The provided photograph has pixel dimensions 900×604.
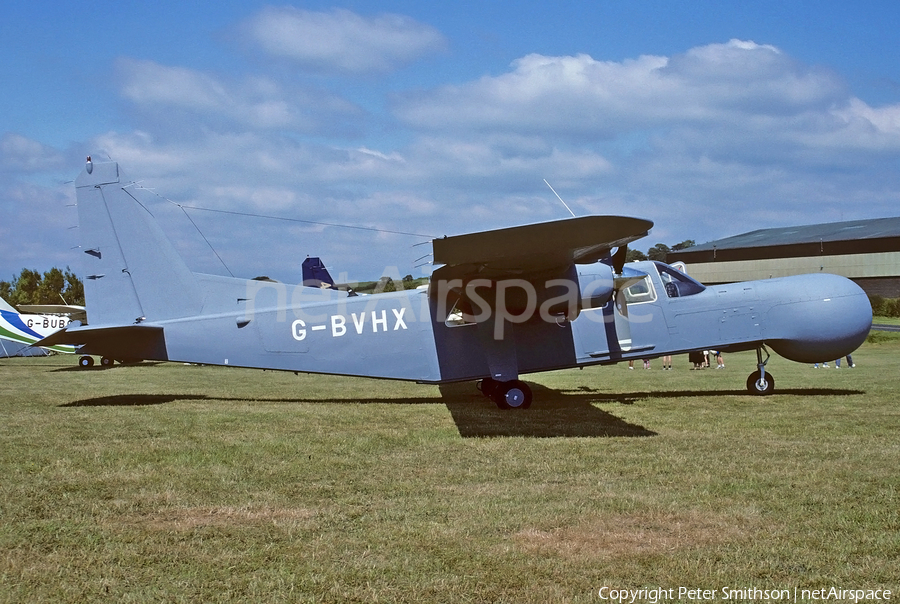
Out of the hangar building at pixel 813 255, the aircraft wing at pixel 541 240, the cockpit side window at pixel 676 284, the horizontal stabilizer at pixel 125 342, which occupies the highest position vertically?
the hangar building at pixel 813 255

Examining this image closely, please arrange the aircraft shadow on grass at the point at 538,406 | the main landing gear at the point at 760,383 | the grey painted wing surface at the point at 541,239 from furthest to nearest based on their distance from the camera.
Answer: the main landing gear at the point at 760,383 → the aircraft shadow on grass at the point at 538,406 → the grey painted wing surface at the point at 541,239

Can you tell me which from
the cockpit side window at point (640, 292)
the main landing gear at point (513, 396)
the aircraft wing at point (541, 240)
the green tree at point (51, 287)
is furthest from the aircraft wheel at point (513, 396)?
the green tree at point (51, 287)

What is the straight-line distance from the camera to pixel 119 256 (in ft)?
39.2

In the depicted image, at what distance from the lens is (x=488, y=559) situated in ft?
14.3

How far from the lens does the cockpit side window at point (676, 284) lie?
41.0 feet

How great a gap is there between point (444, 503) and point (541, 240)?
4.20 meters

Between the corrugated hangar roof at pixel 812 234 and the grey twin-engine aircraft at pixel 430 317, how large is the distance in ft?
165

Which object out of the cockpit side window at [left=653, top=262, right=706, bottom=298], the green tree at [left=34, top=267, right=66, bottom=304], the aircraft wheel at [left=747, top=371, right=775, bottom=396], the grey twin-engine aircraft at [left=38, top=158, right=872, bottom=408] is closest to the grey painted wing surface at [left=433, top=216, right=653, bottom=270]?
the grey twin-engine aircraft at [left=38, top=158, right=872, bottom=408]

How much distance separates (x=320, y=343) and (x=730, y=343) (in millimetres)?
6961

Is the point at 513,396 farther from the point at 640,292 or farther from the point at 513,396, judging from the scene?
the point at 640,292

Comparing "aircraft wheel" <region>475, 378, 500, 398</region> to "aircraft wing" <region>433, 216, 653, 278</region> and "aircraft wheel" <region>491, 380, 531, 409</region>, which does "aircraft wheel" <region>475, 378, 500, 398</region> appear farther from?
"aircraft wing" <region>433, 216, 653, 278</region>

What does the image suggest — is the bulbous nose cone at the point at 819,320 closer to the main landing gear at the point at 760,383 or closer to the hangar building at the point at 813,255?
the main landing gear at the point at 760,383

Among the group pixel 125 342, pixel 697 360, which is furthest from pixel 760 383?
pixel 125 342

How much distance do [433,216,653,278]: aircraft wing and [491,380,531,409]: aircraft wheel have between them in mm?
2288
